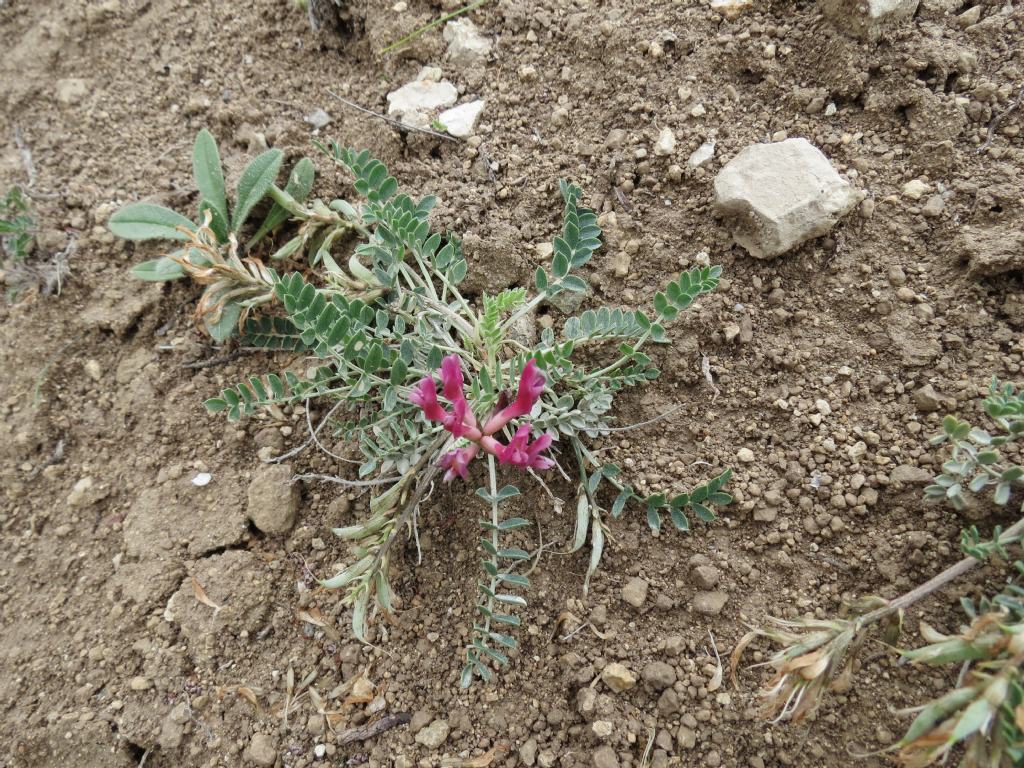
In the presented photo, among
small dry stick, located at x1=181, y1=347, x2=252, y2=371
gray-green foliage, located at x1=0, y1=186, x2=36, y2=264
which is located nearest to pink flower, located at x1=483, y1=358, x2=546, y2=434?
small dry stick, located at x1=181, y1=347, x2=252, y2=371

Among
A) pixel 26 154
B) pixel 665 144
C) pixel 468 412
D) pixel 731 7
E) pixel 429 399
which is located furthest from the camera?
pixel 26 154

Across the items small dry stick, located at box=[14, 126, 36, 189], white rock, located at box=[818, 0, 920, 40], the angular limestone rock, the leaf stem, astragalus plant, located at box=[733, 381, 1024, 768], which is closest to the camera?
astragalus plant, located at box=[733, 381, 1024, 768]

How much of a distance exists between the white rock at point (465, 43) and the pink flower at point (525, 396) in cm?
168

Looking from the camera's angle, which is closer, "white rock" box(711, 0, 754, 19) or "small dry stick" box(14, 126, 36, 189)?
"white rock" box(711, 0, 754, 19)

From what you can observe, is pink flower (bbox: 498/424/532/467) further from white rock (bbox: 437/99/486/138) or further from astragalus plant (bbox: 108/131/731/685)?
white rock (bbox: 437/99/486/138)

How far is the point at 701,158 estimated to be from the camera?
242 centimetres

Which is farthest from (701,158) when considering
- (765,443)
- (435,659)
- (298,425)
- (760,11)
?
(435,659)

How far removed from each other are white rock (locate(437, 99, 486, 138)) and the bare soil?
47 millimetres

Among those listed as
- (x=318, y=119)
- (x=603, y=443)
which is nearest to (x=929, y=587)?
(x=603, y=443)

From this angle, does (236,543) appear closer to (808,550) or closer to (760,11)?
(808,550)

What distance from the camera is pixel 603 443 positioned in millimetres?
2238

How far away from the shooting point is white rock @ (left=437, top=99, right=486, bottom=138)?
2689mm

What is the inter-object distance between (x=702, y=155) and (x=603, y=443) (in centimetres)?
104

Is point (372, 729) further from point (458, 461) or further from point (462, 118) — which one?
point (462, 118)
